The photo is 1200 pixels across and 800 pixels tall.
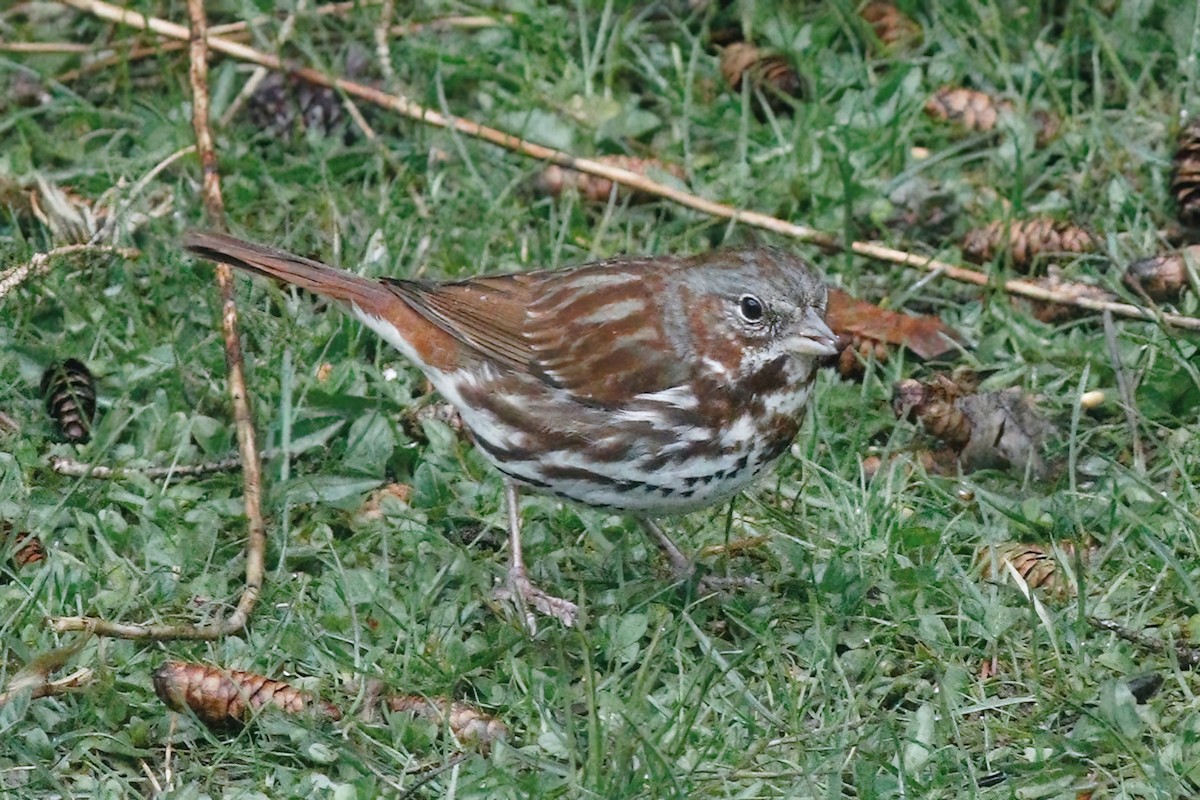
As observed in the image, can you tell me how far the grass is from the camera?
4.38m

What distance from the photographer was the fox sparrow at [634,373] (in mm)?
4609

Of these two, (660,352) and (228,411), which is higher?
(660,352)

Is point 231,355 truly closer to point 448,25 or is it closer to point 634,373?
point 634,373

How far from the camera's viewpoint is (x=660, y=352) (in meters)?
4.75

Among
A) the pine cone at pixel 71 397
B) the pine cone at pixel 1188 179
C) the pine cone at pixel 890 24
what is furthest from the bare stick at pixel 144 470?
the pine cone at pixel 1188 179

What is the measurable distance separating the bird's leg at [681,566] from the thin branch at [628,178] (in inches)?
63.0

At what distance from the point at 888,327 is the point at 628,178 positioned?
117cm

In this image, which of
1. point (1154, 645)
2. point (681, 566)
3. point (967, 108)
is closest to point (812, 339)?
point (681, 566)

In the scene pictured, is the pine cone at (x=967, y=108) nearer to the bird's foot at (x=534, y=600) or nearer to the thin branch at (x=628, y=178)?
the thin branch at (x=628, y=178)

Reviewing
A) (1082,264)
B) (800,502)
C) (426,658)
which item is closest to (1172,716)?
(800,502)

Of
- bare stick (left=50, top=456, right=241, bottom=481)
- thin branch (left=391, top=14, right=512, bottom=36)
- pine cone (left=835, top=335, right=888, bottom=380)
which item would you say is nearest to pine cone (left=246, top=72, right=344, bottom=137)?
thin branch (left=391, top=14, right=512, bottom=36)

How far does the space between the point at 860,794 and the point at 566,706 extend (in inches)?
28.3

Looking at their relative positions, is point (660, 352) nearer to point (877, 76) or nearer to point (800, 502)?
point (800, 502)

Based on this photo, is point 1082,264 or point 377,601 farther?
point 1082,264
